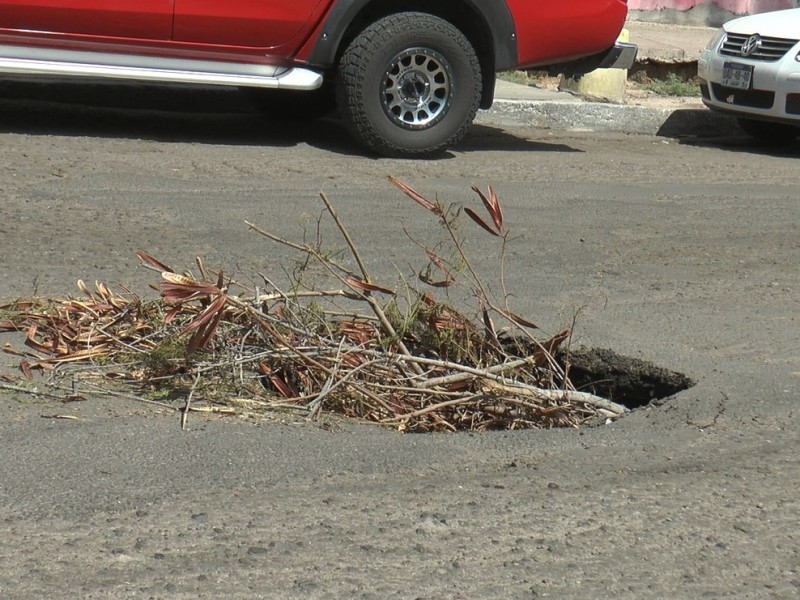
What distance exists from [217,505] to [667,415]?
1550 mm

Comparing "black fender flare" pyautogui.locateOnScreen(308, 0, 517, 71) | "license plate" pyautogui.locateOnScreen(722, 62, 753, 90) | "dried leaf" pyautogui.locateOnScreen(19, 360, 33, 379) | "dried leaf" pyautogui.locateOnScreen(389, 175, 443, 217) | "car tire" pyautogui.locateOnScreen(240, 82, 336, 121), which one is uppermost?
"black fender flare" pyautogui.locateOnScreen(308, 0, 517, 71)

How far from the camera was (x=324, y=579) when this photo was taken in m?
2.77

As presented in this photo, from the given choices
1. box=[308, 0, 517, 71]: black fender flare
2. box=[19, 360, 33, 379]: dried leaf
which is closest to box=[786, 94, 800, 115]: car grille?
box=[308, 0, 517, 71]: black fender flare

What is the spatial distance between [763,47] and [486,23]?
2717 millimetres

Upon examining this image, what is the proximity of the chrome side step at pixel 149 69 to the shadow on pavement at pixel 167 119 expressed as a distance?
0.44 m

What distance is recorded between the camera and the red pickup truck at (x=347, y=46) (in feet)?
24.4

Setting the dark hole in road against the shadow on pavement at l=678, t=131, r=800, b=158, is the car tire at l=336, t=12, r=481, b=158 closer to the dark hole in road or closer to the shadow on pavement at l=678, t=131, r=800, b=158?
the shadow on pavement at l=678, t=131, r=800, b=158

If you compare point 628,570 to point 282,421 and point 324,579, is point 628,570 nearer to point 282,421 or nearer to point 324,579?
point 324,579

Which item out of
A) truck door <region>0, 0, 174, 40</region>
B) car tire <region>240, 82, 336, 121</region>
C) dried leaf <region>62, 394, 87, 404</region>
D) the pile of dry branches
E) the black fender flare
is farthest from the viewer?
car tire <region>240, 82, 336, 121</region>

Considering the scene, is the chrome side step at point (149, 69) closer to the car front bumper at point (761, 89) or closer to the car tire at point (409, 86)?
the car tire at point (409, 86)

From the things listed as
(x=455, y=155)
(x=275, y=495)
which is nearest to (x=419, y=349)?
(x=275, y=495)

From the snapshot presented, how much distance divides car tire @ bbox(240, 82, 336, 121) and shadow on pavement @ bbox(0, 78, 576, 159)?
7cm

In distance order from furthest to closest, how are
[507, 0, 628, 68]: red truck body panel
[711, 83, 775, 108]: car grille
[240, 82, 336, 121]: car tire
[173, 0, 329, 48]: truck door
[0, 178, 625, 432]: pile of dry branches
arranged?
[711, 83, 775, 108]: car grille < [240, 82, 336, 121]: car tire < [507, 0, 628, 68]: red truck body panel < [173, 0, 329, 48]: truck door < [0, 178, 625, 432]: pile of dry branches

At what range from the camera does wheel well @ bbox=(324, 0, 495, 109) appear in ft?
26.3
